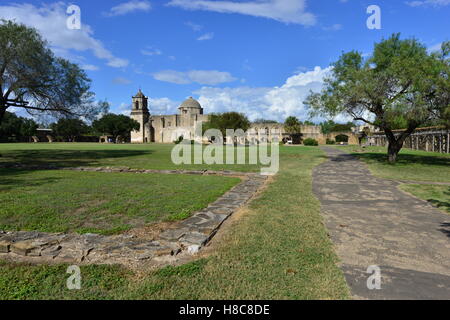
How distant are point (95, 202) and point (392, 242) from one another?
5.70m

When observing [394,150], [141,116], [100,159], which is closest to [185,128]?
[141,116]

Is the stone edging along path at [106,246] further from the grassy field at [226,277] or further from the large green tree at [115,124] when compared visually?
the large green tree at [115,124]

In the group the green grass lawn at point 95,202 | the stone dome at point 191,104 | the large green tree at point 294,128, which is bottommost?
the green grass lawn at point 95,202

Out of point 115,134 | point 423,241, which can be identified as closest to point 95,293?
point 423,241

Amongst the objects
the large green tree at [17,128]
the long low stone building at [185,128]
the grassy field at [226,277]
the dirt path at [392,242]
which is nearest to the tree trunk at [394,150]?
the dirt path at [392,242]

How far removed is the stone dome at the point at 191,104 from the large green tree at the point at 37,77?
48.1 meters

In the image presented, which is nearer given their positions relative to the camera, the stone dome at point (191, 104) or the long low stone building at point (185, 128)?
the long low stone building at point (185, 128)

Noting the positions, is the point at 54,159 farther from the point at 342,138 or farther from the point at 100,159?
the point at 342,138

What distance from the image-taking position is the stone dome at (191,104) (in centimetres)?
6662

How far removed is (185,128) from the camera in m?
60.4

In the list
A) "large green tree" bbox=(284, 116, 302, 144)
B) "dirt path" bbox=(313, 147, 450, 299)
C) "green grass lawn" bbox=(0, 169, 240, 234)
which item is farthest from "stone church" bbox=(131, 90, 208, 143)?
"dirt path" bbox=(313, 147, 450, 299)

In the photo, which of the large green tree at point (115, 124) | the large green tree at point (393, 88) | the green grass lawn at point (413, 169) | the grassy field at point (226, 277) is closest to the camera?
the grassy field at point (226, 277)

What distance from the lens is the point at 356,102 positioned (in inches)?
591
